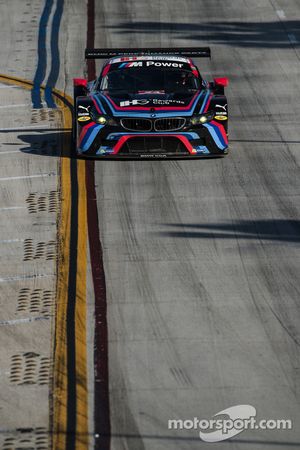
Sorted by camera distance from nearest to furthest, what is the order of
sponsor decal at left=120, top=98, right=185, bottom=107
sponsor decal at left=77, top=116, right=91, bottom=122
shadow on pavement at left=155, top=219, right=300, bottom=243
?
shadow on pavement at left=155, top=219, right=300, bottom=243 < sponsor decal at left=77, top=116, right=91, bottom=122 < sponsor decal at left=120, top=98, right=185, bottom=107

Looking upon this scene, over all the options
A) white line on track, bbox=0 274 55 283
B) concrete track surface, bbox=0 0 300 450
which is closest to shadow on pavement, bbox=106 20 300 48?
concrete track surface, bbox=0 0 300 450

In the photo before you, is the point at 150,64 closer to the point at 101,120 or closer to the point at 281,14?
the point at 101,120

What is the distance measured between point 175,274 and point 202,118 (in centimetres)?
435

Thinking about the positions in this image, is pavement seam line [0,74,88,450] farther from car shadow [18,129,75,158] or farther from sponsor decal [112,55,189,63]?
sponsor decal [112,55,189,63]

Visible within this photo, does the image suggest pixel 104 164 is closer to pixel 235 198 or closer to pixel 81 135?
pixel 81 135

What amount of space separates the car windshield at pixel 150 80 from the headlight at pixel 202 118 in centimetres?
111

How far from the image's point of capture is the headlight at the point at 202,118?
16297mm

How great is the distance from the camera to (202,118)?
53.7 feet

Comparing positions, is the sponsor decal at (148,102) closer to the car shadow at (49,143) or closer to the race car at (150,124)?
the race car at (150,124)

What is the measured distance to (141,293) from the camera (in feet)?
39.5

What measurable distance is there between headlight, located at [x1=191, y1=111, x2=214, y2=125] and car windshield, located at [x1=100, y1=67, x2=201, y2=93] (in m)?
1.11

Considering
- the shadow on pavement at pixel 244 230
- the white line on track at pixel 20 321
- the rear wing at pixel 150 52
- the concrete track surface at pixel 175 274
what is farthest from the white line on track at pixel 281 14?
the white line on track at pixel 20 321

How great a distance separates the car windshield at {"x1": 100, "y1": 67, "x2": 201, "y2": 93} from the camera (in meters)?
17.5

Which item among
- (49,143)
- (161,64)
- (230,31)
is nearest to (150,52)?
(161,64)
